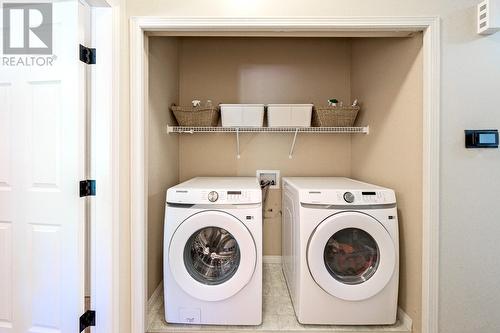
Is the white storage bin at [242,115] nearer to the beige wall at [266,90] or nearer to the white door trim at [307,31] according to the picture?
the beige wall at [266,90]

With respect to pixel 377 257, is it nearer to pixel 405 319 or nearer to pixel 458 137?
pixel 405 319

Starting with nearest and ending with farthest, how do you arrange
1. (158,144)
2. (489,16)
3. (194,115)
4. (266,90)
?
(489,16), (158,144), (194,115), (266,90)

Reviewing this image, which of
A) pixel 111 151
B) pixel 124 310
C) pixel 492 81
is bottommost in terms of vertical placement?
pixel 124 310

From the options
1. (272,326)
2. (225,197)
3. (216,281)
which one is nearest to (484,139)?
(225,197)

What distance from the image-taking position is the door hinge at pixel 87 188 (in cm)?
138

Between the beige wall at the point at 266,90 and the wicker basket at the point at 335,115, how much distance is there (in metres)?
0.33

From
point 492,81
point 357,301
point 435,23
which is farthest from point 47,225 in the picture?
point 492,81

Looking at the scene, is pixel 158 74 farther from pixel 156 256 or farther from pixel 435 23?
pixel 435 23

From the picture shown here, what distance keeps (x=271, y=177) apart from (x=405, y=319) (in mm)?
1468

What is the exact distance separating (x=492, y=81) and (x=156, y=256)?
2416 millimetres

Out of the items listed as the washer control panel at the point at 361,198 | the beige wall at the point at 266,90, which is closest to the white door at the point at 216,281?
the washer control panel at the point at 361,198

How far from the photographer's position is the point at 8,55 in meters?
1.58

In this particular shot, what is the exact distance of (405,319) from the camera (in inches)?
65.5

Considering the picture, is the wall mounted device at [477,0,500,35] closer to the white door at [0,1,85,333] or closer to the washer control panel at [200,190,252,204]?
the washer control panel at [200,190,252,204]
